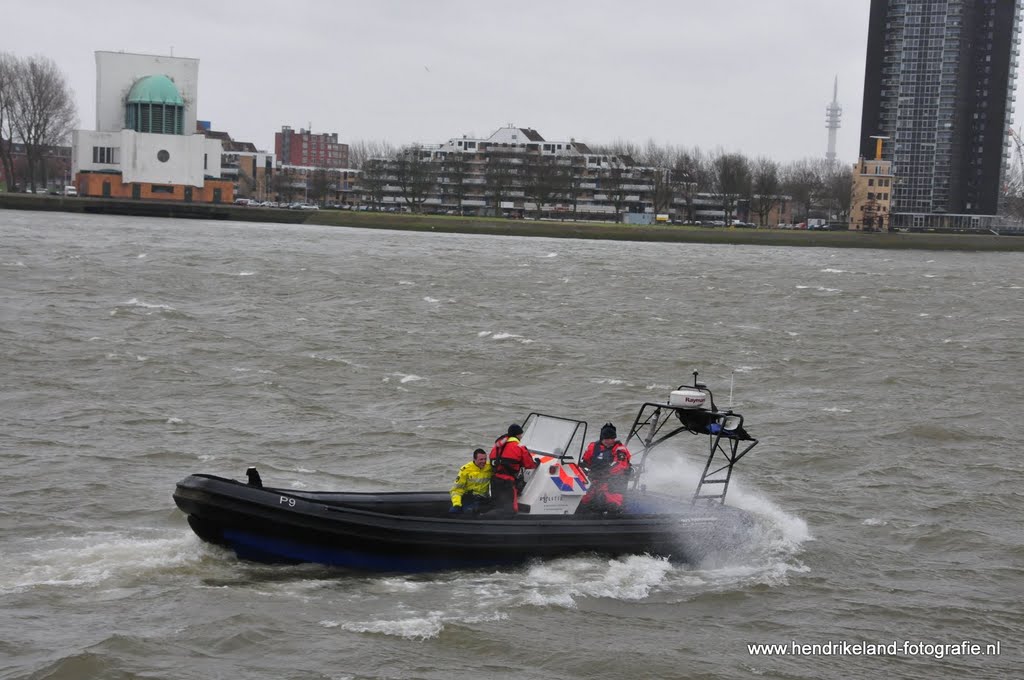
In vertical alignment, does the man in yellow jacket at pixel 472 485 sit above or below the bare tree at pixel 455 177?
below

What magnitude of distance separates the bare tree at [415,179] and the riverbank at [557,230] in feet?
80.9

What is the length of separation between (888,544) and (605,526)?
4948 mm

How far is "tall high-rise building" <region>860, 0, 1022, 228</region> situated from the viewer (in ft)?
511

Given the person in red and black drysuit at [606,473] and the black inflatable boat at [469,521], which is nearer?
the black inflatable boat at [469,521]

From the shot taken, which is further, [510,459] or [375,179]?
[375,179]

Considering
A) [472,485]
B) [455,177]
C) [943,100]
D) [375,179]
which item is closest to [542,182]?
[455,177]

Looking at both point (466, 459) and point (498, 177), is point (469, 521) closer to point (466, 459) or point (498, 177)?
point (466, 459)

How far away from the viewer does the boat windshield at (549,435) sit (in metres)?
14.6

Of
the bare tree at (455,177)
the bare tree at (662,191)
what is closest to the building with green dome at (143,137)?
the bare tree at (455,177)

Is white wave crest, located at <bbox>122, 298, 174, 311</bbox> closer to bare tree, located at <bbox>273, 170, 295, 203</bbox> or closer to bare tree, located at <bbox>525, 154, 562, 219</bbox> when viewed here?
bare tree, located at <bbox>525, 154, 562, 219</bbox>

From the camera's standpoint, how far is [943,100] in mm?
159500

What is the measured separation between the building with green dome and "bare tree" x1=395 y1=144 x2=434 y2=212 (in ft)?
85.7

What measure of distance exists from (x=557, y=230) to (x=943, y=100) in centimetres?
8494

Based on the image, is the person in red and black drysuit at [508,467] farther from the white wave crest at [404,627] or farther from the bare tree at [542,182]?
the bare tree at [542,182]
